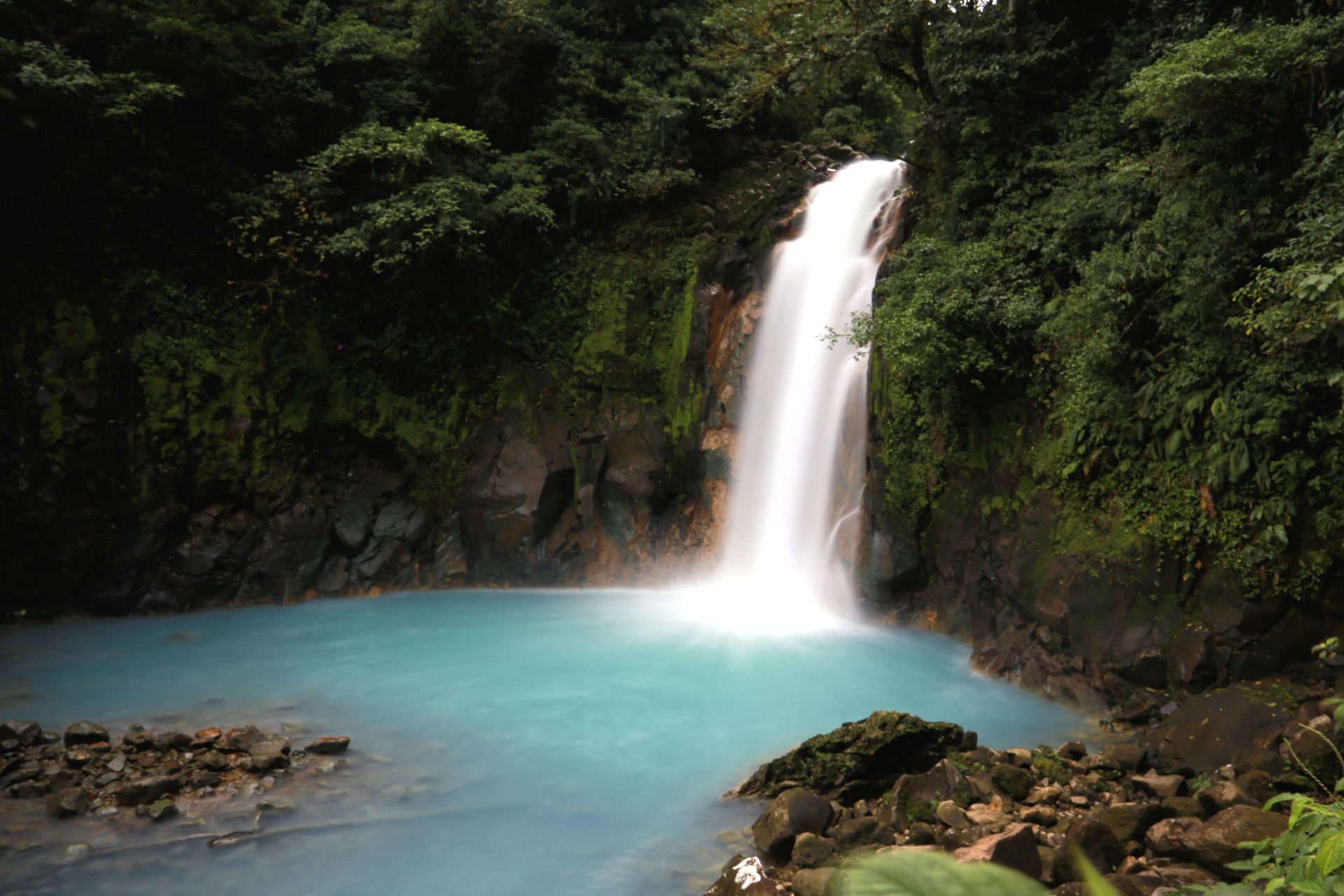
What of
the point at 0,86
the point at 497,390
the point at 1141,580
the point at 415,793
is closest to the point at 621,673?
the point at 415,793

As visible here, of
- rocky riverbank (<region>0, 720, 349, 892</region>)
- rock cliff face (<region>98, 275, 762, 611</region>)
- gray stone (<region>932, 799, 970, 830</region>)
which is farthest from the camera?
rock cliff face (<region>98, 275, 762, 611</region>)

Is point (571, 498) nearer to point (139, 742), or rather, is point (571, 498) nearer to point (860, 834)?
point (139, 742)

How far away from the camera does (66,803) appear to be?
5.57 meters

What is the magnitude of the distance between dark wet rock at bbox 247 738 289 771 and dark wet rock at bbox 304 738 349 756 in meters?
0.19

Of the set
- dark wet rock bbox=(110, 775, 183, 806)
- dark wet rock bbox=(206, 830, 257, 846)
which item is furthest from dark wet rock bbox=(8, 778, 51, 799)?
dark wet rock bbox=(206, 830, 257, 846)

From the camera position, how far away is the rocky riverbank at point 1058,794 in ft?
14.1

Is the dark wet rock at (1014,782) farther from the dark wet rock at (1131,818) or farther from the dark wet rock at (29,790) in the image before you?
the dark wet rock at (29,790)

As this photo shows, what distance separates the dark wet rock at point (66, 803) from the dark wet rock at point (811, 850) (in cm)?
465

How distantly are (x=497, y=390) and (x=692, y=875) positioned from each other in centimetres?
939

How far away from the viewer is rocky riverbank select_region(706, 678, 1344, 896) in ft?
14.1

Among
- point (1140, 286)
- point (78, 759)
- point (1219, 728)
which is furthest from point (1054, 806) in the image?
point (78, 759)

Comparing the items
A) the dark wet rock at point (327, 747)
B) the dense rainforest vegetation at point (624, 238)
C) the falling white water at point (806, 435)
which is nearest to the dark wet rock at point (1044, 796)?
the dense rainforest vegetation at point (624, 238)

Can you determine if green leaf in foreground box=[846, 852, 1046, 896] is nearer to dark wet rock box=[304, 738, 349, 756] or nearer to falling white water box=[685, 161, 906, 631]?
dark wet rock box=[304, 738, 349, 756]

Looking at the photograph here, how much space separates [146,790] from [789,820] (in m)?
4.31
